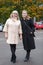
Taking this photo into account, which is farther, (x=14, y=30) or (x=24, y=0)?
(x=24, y=0)

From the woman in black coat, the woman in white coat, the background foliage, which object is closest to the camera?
the woman in white coat

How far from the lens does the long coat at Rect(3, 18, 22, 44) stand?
369 inches

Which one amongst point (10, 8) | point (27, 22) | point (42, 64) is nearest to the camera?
point (42, 64)

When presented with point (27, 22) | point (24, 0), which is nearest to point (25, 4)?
point (24, 0)

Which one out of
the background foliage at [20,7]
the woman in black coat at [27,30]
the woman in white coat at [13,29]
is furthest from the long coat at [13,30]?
the background foliage at [20,7]

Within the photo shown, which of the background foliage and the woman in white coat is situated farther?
the background foliage

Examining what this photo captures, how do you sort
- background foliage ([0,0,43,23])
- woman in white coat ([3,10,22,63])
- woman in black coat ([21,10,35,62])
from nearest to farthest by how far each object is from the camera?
woman in white coat ([3,10,22,63]), woman in black coat ([21,10,35,62]), background foliage ([0,0,43,23])

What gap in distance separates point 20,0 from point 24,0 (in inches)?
34.9

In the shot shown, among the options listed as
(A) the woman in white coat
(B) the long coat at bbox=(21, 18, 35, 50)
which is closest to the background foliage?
(B) the long coat at bbox=(21, 18, 35, 50)

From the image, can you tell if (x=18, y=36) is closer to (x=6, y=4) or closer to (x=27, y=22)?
(x=27, y=22)

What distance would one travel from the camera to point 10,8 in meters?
45.2

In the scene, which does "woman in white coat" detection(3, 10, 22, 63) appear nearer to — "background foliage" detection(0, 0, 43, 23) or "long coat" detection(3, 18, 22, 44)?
"long coat" detection(3, 18, 22, 44)

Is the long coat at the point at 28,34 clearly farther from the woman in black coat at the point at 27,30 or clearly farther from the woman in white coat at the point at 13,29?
the woman in white coat at the point at 13,29

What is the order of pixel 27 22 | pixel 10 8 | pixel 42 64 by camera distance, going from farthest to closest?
pixel 10 8 → pixel 27 22 → pixel 42 64
